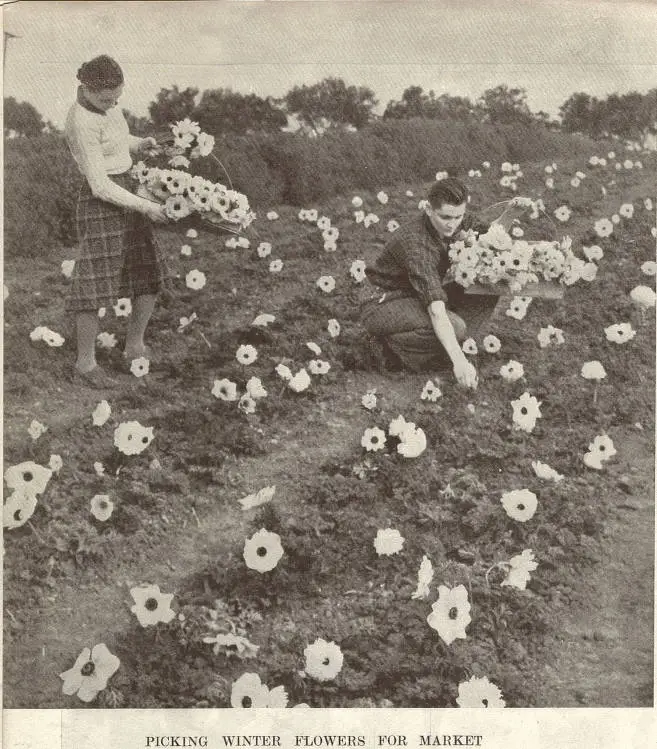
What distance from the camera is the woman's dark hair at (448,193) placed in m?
2.60

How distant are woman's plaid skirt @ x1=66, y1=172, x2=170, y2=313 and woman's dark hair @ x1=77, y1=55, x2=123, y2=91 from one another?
0.29 metres

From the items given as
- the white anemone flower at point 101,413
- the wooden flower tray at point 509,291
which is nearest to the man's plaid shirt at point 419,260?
the wooden flower tray at point 509,291

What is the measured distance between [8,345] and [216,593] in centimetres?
106

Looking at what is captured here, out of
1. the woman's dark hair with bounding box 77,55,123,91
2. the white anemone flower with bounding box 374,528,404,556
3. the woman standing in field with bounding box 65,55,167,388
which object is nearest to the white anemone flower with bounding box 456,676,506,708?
the white anemone flower with bounding box 374,528,404,556

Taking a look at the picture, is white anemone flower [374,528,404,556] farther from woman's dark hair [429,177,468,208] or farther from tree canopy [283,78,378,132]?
tree canopy [283,78,378,132]

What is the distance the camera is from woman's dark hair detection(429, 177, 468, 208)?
2.60 metres

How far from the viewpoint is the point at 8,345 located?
2.57 meters

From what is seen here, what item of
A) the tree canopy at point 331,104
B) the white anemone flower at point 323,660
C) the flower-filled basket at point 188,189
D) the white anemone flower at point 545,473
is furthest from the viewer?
the tree canopy at point 331,104

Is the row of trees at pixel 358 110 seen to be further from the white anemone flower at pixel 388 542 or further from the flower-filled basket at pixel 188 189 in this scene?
the white anemone flower at pixel 388 542

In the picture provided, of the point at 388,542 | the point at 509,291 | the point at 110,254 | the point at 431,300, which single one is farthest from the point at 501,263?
the point at 110,254

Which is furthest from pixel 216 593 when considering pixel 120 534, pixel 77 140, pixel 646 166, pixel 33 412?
pixel 646 166

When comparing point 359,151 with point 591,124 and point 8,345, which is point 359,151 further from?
point 8,345

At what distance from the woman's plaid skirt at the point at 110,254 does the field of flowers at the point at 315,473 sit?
0.25 ft

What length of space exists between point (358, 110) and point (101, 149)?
2.91ft
